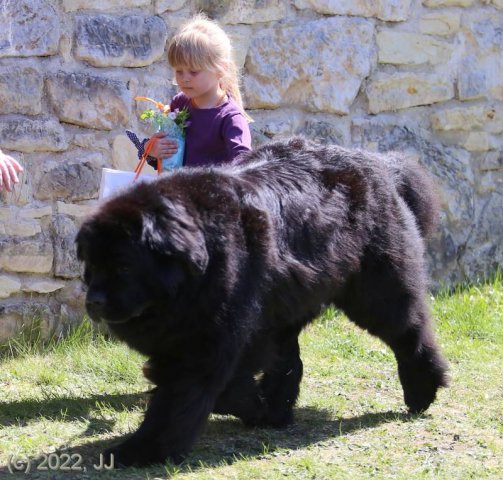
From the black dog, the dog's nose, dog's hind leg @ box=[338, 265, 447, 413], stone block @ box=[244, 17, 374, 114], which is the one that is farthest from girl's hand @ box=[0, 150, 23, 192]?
stone block @ box=[244, 17, 374, 114]

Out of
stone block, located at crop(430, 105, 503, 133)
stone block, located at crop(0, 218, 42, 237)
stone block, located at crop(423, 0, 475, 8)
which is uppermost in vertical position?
stone block, located at crop(423, 0, 475, 8)

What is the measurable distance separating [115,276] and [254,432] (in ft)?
A: 3.83

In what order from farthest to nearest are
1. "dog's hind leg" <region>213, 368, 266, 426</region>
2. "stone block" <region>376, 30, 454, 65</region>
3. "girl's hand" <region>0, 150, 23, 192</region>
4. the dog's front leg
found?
"stone block" <region>376, 30, 454, 65</region> < "girl's hand" <region>0, 150, 23, 192</region> < "dog's hind leg" <region>213, 368, 266, 426</region> < the dog's front leg

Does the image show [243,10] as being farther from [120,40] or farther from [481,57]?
[481,57]

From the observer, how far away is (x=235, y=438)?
14.0 ft

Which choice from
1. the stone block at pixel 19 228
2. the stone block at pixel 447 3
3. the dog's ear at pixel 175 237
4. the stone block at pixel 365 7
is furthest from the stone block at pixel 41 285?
the stone block at pixel 447 3

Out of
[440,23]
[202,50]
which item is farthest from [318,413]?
[440,23]

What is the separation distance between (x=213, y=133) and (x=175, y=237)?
1303mm

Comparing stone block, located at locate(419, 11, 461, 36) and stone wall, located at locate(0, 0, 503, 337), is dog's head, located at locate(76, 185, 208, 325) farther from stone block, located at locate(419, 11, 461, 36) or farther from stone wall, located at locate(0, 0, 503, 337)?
stone block, located at locate(419, 11, 461, 36)

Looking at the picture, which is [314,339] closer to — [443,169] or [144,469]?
[443,169]

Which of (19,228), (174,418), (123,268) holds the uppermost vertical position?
(123,268)

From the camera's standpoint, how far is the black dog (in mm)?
3635

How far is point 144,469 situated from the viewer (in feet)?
12.1

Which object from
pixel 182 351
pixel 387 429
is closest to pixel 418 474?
pixel 387 429
